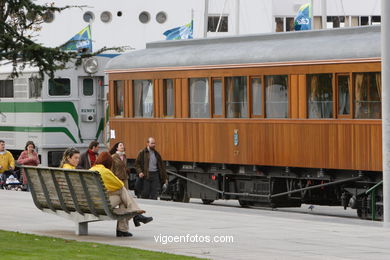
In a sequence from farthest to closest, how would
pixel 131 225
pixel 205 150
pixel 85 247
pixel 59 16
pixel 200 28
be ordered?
pixel 200 28 < pixel 59 16 < pixel 205 150 < pixel 131 225 < pixel 85 247

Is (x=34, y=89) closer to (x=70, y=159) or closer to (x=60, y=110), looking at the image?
(x=60, y=110)

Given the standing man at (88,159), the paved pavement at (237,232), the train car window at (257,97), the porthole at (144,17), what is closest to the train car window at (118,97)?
the train car window at (257,97)

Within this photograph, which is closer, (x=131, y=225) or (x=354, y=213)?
(x=131, y=225)

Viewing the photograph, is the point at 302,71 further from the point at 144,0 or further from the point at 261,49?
the point at 144,0

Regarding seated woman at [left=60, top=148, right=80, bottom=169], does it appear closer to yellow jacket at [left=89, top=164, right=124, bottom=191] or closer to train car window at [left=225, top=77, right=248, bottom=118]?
yellow jacket at [left=89, top=164, right=124, bottom=191]

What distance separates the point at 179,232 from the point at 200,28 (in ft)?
141

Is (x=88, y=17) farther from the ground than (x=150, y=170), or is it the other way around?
(x=88, y=17)

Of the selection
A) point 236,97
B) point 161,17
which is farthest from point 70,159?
point 161,17

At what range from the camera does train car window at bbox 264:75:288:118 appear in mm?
25891

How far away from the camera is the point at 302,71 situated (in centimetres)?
2544

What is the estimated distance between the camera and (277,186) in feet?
87.4

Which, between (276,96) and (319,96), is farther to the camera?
(276,96)

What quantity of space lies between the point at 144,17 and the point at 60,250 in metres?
41.2

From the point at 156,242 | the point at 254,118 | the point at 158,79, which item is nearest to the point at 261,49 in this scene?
the point at 254,118
